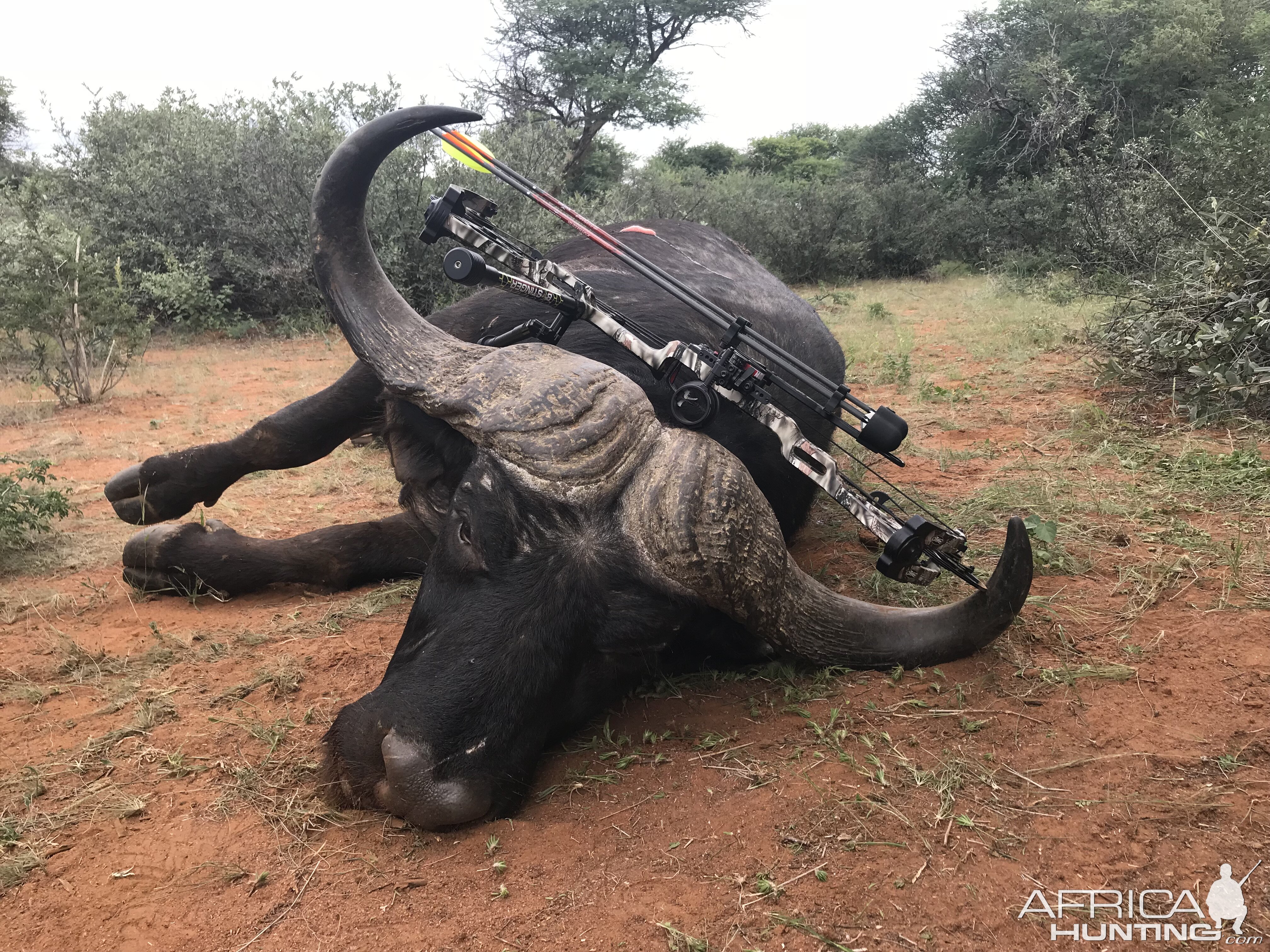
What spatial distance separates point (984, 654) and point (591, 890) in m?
1.41

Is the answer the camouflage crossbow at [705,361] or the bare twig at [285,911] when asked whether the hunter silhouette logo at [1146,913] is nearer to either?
the camouflage crossbow at [705,361]

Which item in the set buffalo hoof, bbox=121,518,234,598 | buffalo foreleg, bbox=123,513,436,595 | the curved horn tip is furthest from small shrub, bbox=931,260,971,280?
buffalo hoof, bbox=121,518,234,598

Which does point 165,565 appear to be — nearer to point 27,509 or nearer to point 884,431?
point 27,509

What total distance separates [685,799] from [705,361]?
1210mm

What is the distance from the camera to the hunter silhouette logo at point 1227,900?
60.9 inches

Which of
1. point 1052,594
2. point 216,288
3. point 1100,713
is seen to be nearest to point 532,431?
point 1100,713

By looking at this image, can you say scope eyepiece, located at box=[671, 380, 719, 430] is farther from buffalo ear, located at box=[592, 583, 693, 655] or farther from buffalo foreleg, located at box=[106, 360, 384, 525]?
buffalo foreleg, located at box=[106, 360, 384, 525]

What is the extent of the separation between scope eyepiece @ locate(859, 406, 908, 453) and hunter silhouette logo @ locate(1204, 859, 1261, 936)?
123 centimetres

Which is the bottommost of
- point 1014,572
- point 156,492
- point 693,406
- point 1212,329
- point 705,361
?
point 156,492

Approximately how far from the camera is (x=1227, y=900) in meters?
1.58

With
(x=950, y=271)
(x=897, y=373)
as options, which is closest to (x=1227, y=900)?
(x=897, y=373)

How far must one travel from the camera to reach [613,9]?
19750 mm

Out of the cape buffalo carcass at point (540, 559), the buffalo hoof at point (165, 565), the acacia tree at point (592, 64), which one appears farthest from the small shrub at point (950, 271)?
the buffalo hoof at point (165, 565)

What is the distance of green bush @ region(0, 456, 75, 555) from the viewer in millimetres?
3842
